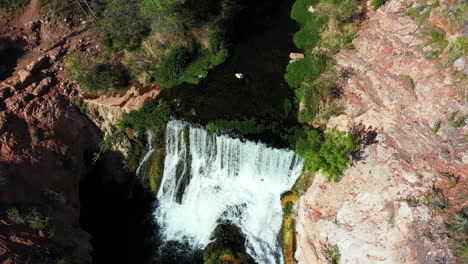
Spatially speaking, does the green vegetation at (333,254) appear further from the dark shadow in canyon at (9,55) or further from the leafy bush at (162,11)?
the dark shadow in canyon at (9,55)

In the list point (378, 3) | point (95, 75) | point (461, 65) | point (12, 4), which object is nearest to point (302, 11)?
point (378, 3)

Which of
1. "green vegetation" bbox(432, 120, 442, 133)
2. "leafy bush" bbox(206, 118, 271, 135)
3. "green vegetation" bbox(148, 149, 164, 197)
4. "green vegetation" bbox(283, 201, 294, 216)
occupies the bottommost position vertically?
"green vegetation" bbox(283, 201, 294, 216)

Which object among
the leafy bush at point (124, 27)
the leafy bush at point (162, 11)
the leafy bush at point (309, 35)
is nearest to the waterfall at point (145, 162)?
the leafy bush at point (124, 27)

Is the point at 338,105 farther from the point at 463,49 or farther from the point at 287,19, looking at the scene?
the point at 287,19

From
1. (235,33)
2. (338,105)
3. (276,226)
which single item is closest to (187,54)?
(235,33)

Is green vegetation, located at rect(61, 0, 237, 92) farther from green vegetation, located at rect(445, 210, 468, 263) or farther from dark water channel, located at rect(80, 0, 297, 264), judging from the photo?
green vegetation, located at rect(445, 210, 468, 263)

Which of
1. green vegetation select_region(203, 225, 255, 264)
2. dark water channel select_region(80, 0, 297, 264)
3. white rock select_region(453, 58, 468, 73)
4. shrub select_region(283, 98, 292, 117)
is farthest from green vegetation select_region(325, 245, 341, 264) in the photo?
white rock select_region(453, 58, 468, 73)

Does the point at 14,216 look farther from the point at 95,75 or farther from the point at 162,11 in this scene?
the point at 162,11
